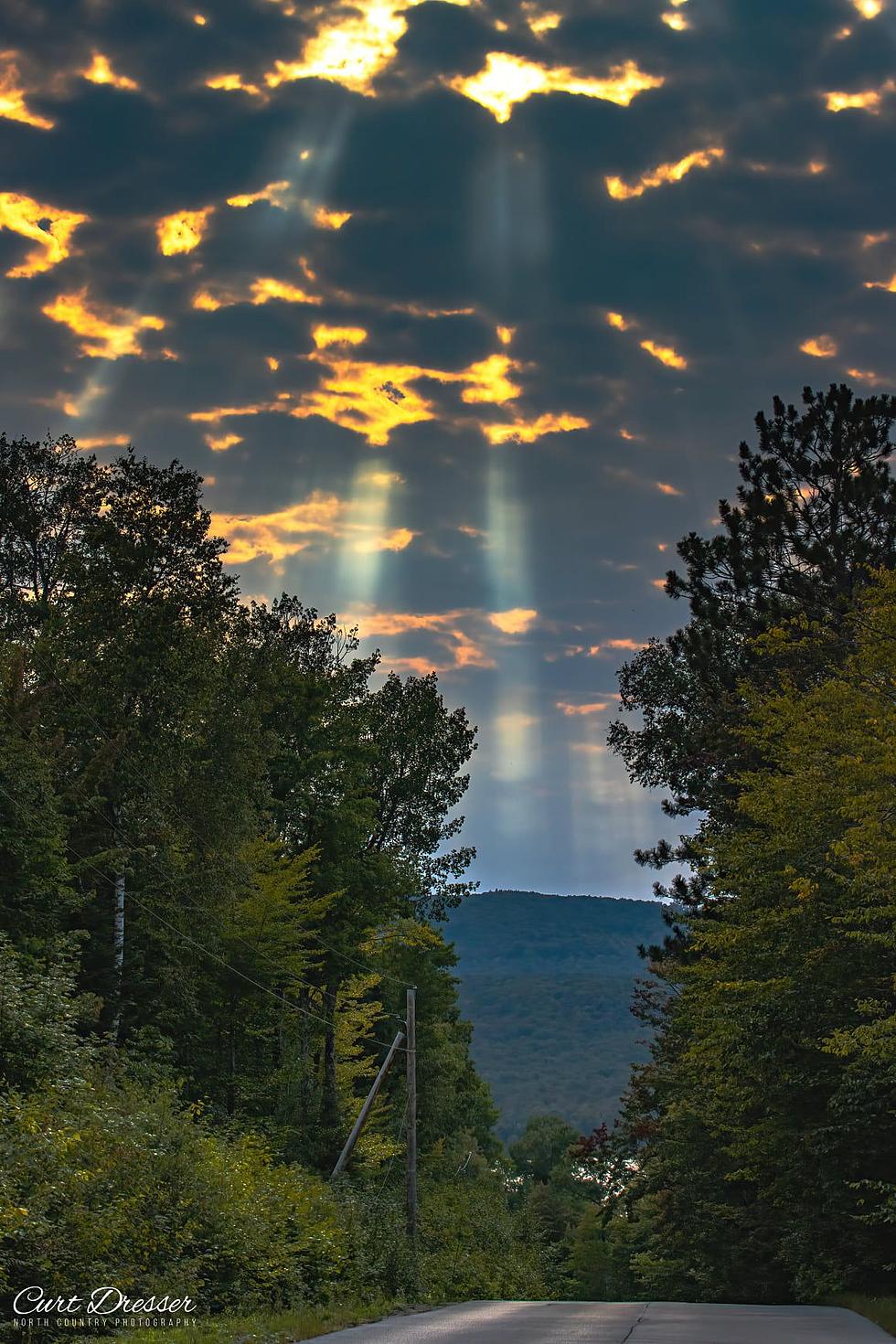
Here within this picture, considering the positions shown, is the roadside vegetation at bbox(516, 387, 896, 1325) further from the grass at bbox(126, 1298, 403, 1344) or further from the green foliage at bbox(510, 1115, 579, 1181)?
the green foliage at bbox(510, 1115, 579, 1181)

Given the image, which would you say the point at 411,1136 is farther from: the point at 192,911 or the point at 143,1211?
the point at 143,1211

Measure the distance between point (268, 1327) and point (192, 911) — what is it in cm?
2399

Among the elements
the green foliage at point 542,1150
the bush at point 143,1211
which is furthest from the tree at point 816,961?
the green foliage at point 542,1150

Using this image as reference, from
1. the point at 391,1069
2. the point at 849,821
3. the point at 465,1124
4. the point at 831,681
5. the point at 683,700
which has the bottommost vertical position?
the point at 465,1124

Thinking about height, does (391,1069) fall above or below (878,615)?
below

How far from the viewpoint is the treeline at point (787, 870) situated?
2653 cm

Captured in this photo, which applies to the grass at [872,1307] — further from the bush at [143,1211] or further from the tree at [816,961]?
the bush at [143,1211]

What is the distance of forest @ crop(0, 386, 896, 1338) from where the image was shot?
23.1 meters

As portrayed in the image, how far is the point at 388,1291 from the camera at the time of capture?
1133 inches

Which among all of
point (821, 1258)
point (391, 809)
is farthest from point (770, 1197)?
point (391, 809)

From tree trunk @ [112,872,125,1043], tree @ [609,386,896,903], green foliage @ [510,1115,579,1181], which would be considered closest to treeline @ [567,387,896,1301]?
tree @ [609,386,896,903]

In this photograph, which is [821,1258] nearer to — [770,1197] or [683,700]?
[770,1197]

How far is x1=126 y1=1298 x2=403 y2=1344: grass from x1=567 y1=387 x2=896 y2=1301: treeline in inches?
366

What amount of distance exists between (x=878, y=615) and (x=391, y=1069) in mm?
47425
